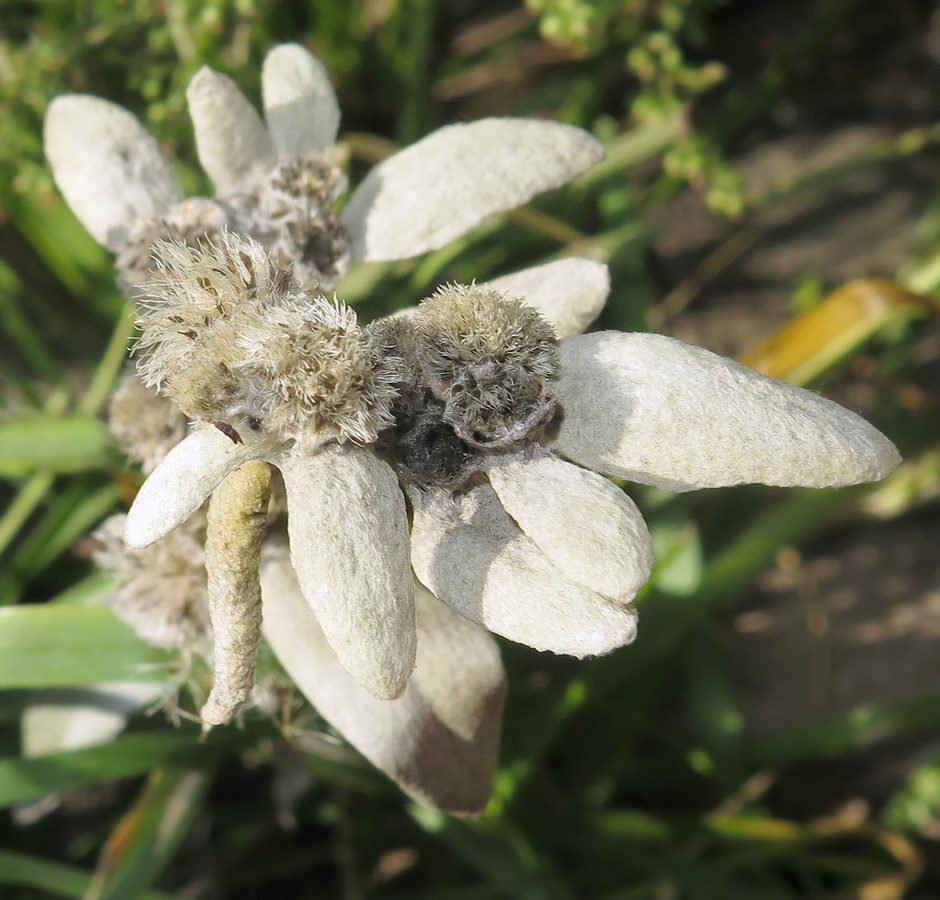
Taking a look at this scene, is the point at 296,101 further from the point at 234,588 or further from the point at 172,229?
the point at 234,588

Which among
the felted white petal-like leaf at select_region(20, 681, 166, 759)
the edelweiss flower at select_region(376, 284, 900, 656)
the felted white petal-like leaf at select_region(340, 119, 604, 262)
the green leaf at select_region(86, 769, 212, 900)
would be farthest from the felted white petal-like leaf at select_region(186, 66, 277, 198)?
the green leaf at select_region(86, 769, 212, 900)

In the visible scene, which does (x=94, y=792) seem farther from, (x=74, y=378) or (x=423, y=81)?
(x=423, y=81)

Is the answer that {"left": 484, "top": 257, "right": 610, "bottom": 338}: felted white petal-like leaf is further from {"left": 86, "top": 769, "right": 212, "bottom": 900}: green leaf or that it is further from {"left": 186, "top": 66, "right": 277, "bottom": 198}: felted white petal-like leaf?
{"left": 86, "top": 769, "right": 212, "bottom": 900}: green leaf

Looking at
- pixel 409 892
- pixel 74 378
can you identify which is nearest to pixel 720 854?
pixel 409 892

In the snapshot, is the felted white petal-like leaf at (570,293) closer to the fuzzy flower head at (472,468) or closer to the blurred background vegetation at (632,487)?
the fuzzy flower head at (472,468)

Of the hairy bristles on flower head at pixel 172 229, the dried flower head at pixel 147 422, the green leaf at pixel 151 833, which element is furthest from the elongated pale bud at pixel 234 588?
the green leaf at pixel 151 833

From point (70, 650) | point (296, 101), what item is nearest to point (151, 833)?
point (70, 650)
